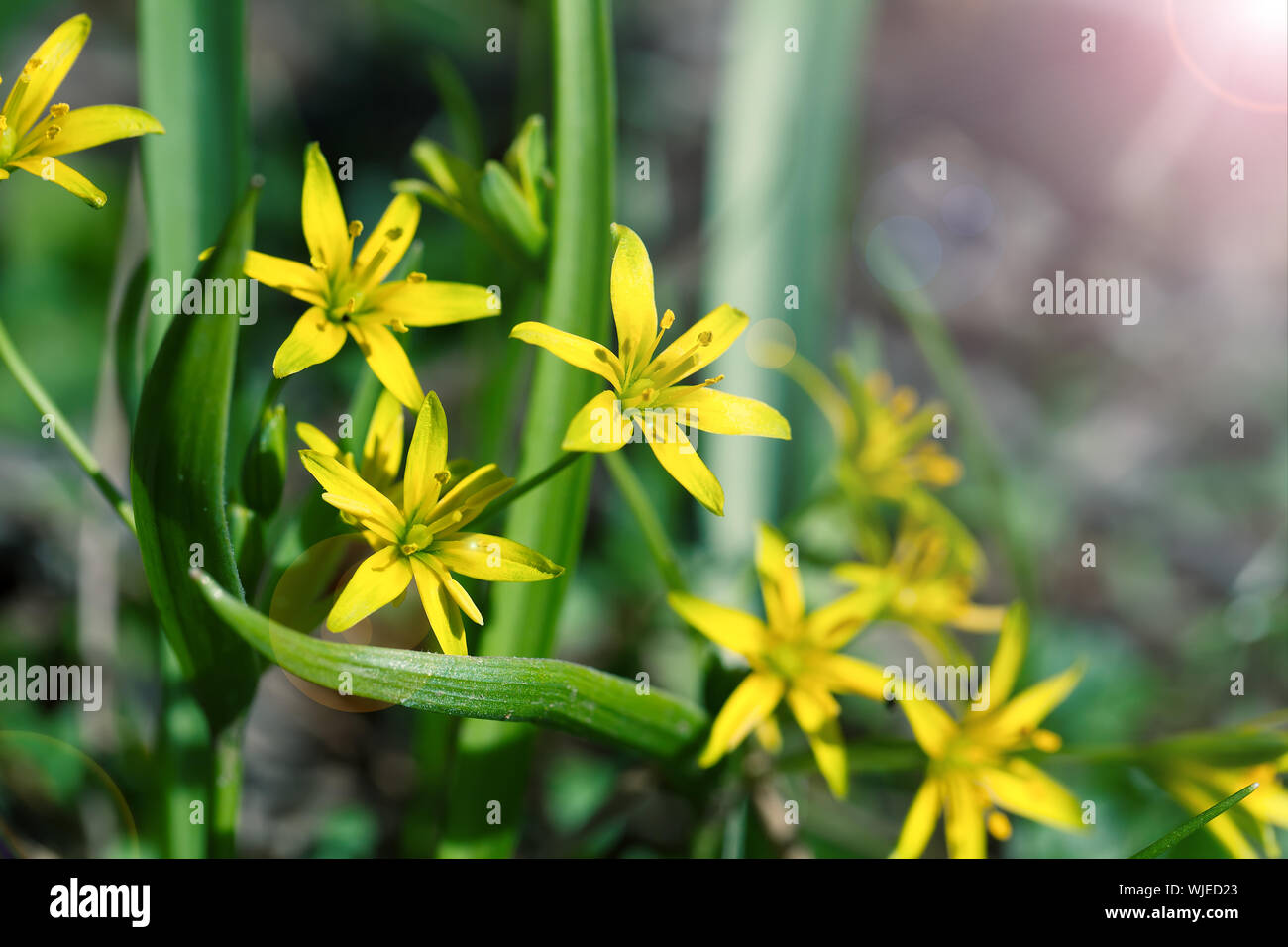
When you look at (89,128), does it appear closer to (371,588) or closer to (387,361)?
(387,361)

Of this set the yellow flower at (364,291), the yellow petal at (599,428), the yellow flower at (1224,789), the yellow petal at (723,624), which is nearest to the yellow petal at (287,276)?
the yellow flower at (364,291)

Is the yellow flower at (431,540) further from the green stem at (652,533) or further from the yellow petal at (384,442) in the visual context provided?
the green stem at (652,533)

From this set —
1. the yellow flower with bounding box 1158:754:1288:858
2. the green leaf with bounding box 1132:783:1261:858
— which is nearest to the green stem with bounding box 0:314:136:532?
the green leaf with bounding box 1132:783:1261:858

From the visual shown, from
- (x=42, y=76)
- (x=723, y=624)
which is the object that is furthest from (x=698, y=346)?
(x=42, y=76)

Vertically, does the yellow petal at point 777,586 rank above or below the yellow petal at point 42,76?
below

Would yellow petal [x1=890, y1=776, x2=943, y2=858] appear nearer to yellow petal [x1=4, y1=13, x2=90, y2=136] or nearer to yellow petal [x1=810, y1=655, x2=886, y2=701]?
yellow petal [x1=810, y1=655, x2=886, y2=701]
